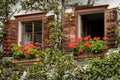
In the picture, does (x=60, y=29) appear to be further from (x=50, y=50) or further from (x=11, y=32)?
(x=11, y=32)

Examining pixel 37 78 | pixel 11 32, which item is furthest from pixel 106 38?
pixel 11 32

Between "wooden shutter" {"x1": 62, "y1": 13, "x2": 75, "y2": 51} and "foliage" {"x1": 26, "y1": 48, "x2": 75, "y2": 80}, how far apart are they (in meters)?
0.48

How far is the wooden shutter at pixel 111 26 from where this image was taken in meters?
10.6

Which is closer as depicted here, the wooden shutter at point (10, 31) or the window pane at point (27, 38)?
the wooden shutter at point (10, 31)

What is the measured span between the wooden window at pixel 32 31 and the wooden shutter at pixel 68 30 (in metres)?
0.96

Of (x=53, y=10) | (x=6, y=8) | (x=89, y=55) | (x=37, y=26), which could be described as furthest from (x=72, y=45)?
(x=6, y=8)

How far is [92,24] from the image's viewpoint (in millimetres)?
12359

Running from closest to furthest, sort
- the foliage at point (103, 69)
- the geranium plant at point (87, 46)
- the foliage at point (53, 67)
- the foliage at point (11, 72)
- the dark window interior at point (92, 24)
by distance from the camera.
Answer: the foliage at point (103, 69), the foliage at point (53, 67), the geranium plant at point (87, 46), the foliage at point (11, 72), the dark window interior at point (92, 24)

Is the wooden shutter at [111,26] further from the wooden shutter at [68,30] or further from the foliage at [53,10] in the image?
the foliage at [53,10]

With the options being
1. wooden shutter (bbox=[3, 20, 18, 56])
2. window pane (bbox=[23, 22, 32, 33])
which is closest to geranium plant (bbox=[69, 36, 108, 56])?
window pane (bbox=[23, 22, 32, 33])

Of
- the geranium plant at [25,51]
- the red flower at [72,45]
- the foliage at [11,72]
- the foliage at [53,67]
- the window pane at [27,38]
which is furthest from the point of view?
the window pane at [27,38]

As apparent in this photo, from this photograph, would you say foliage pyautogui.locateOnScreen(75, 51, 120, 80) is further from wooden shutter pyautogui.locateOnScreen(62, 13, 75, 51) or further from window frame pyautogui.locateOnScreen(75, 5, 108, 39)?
window frame pyautogui.locateOnScreen(75, 5, 108, 39)

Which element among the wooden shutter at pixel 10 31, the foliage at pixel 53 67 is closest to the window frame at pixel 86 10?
the foliage at pixel 53 67

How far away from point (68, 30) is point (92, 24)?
1350 millimetres
